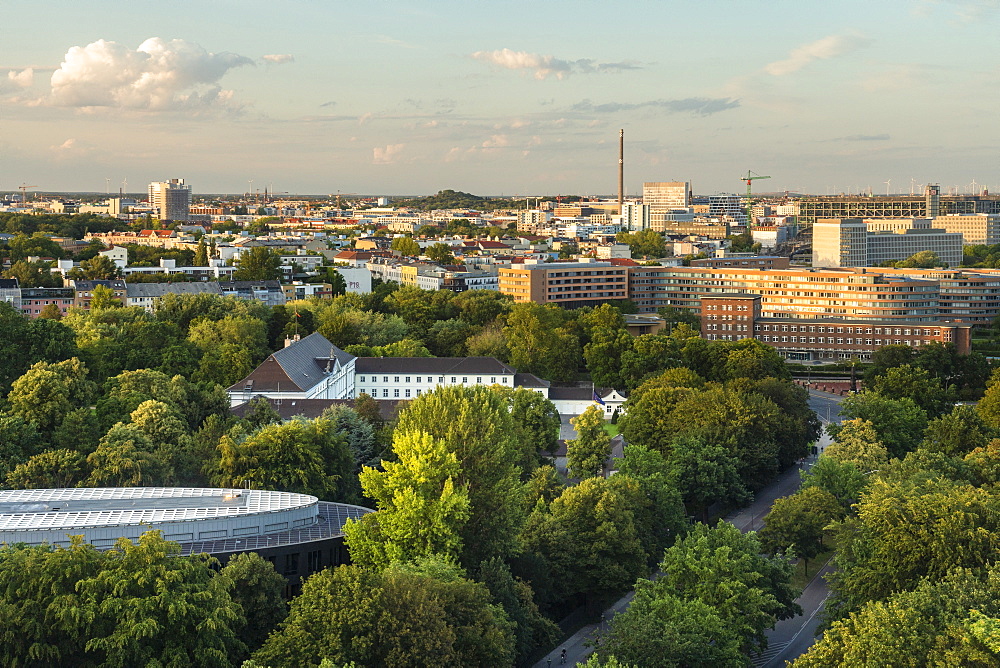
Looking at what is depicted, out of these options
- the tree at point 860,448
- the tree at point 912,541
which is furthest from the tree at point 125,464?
the tree at point 860,448

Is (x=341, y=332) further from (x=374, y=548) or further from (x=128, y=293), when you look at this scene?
(x=374, y=548)

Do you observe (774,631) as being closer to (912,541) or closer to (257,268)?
(912,541)

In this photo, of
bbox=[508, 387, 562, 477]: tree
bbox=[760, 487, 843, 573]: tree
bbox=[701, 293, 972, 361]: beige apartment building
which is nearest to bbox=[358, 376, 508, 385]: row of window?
bbox=[508, 387, 562, 477]: tree

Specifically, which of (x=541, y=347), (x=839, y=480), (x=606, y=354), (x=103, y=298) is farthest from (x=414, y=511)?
(x=103, y=298)

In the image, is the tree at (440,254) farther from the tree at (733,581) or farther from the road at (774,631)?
the tree at (733,581)

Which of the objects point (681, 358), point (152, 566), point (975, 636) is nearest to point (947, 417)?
point (681, 358)
